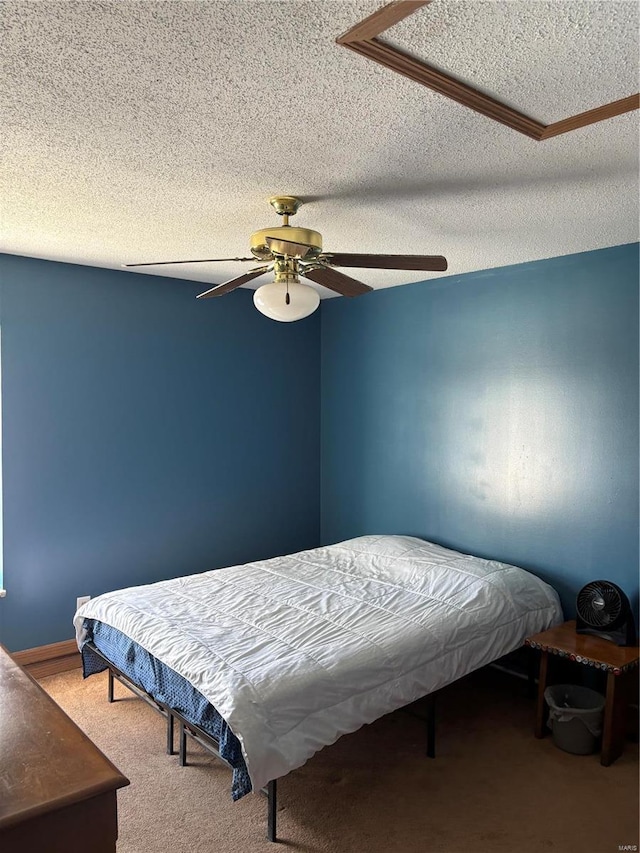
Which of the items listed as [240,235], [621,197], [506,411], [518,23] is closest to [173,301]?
[240,235]

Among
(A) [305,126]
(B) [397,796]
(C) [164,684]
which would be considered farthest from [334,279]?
(B) [397,796]

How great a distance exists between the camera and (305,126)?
1874 millimetres

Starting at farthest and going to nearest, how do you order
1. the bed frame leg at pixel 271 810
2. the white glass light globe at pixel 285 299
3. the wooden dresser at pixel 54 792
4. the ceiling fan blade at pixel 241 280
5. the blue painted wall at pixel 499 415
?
the blue painted wall at pixel 499 415
the ceiling fan blade at pixel 241 280
the white glass light globe at pixel 285 299
the bed frame leg at pixel 271 810
the wooden dresser at pixel 54 792

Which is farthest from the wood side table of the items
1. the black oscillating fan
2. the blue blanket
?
the blue blanket

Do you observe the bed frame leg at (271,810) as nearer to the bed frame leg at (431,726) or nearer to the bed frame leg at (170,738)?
the bed frame leg at (170,738)

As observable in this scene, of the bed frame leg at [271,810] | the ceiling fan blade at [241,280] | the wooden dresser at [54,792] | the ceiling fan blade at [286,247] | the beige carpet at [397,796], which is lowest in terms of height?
the beige carpet at [397,796]

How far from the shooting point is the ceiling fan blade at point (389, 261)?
2.40 m

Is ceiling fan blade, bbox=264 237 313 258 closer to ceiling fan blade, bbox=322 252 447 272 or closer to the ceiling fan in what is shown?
the ceiling fan

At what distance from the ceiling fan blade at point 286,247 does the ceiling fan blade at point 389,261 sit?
0.47 feet

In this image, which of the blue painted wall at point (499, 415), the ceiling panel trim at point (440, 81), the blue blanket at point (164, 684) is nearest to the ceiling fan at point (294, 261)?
the ceiling panel trim at point (440, 81)

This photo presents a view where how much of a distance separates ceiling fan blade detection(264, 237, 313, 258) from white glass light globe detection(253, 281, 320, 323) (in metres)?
0.13

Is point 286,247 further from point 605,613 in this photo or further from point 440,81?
point 605,613

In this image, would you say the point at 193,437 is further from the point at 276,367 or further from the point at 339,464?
the point at 339,464

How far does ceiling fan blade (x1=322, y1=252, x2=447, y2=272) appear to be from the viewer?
7.87ft
